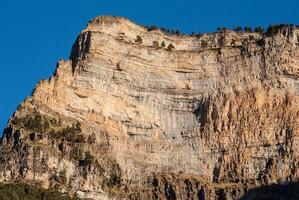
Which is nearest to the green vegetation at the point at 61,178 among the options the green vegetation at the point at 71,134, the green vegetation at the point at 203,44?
the green vegetation at the point at 71,134

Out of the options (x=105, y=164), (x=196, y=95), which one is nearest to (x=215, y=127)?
(x=196, y=95)

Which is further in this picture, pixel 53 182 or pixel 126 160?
pixel 126 160

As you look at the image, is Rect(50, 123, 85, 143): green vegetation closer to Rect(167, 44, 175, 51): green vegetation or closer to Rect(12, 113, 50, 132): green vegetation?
Rect(12, 113, 50, 132): green vegetation

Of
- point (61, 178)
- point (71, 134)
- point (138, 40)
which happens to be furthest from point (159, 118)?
point (61, 178)

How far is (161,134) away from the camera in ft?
416

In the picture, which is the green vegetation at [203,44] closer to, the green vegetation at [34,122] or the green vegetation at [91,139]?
the green vegetation at [91,139]

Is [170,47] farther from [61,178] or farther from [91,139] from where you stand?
[61,178]

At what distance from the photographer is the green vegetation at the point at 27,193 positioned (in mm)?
106625

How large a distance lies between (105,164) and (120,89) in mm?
12082

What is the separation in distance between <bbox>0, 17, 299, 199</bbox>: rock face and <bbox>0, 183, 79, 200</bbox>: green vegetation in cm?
181

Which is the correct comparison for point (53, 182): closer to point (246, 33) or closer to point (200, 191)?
point (200, 191)

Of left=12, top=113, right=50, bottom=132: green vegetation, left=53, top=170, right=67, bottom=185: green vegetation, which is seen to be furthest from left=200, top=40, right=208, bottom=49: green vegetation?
left=53, top=170, right=67, bottom=185: green vegetation

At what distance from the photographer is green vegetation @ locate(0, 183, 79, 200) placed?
106625 millimetres

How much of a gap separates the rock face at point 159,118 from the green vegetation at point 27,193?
1807 mm
